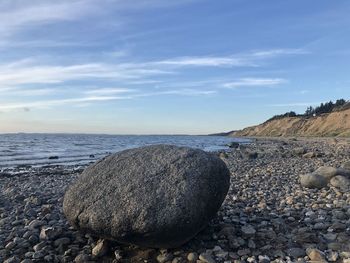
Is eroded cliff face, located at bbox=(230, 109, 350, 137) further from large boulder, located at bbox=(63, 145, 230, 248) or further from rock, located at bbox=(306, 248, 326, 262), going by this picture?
rock, located at bbox=(306, 248, 326, 262)

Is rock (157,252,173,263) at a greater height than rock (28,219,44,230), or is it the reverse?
rock (28,219,44,230)

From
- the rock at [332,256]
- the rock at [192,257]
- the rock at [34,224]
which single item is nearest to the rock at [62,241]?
the rock at [34,224]

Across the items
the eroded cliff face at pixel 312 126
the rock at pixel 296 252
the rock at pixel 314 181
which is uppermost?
the eroded cliff face at pixel 312 126

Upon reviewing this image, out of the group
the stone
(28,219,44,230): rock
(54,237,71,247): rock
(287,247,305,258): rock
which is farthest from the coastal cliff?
(54,237,71,247): rock

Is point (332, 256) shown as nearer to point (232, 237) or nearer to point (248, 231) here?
point (248, 231)

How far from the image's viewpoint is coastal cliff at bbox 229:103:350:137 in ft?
281

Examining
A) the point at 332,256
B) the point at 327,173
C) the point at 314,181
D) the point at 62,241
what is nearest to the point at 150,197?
the point at 62,241

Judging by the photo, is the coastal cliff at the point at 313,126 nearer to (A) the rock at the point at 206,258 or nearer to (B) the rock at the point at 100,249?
(A) the rock at the point at 206,258

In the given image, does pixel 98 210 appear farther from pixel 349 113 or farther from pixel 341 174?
pixel 349 113

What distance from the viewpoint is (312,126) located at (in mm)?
102562

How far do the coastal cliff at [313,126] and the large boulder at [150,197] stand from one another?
74.0 meters

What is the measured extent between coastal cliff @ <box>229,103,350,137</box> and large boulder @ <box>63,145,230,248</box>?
73998 mm

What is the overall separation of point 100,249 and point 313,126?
10063 cm

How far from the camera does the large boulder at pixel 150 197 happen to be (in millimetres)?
6898
